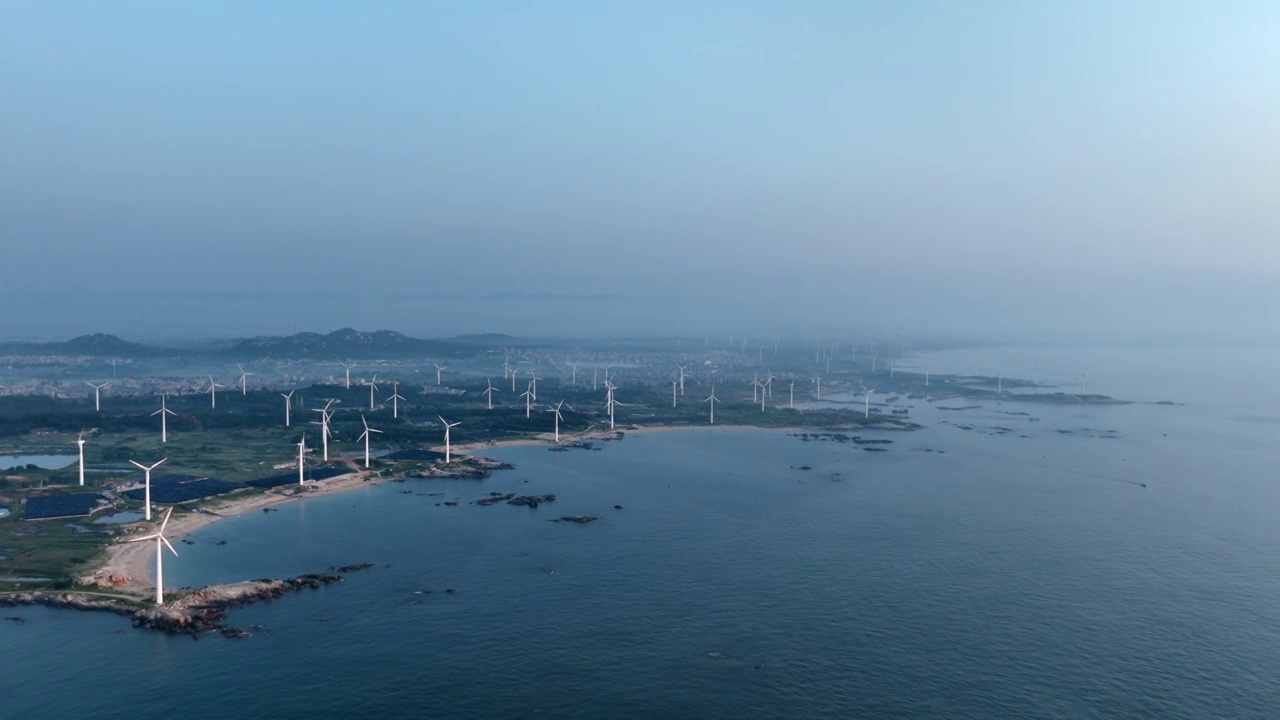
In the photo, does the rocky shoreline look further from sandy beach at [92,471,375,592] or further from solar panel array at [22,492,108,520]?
solar panel array at [22,492,108,520]

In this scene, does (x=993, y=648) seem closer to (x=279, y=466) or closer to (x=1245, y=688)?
(x=1245, y=688)

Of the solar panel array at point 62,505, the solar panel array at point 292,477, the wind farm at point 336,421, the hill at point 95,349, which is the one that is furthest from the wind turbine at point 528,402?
the hill at point 95,349

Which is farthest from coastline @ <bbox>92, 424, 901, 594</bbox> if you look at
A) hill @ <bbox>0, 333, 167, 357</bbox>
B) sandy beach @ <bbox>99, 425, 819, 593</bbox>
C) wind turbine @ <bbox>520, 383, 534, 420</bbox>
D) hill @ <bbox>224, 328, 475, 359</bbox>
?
hill @ <bbox>0, 333, 167, 357</bbox>

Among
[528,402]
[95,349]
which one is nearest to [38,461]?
[528,402]

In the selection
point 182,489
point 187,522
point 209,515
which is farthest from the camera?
point 182,489

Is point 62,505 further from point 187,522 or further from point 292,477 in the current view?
point 292,477

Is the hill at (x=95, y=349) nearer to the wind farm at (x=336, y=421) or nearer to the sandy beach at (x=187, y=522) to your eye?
the wind farm at (x=336, y=421)
